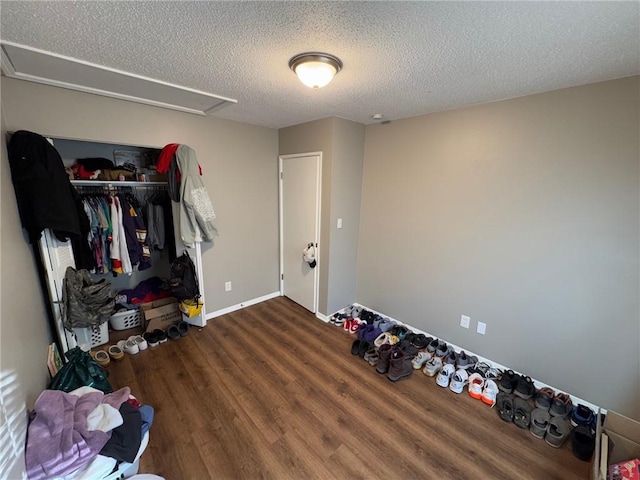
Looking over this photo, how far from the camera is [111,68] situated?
1.67 m

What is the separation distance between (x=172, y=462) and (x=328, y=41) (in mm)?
2531

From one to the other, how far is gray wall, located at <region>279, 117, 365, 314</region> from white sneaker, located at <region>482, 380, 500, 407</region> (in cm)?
167

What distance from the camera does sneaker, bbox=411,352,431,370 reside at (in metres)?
2.44

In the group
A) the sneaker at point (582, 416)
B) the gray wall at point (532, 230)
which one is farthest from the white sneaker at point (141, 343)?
the sneaker at point (582, 416)

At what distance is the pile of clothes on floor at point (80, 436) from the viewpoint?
105 centimetres

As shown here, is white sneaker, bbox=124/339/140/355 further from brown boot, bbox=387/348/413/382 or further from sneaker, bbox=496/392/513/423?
sneaker, bbox=496/392/513/423

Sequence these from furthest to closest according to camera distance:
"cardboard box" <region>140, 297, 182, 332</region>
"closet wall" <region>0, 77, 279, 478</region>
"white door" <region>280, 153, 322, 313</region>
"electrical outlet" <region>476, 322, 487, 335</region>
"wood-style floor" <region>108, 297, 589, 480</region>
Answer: "white door" <region>280, 153, 322, 313</region> < "cardboard box" <region>140, 297, 182, 332</region> < "electrical outlet" <region>476, 322, 487, 335</region> < "wood-style floor" <region>108, 297, 589, 480</region> < "closet wall" <region>0, 77, 279, 478</region>

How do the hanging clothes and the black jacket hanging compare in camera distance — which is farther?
the hanging clothes

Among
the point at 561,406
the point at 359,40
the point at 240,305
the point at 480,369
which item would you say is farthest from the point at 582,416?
the point at 240,305

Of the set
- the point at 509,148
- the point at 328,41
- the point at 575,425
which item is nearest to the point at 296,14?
the point at 328,41

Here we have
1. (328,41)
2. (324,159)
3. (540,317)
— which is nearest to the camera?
(328,41)

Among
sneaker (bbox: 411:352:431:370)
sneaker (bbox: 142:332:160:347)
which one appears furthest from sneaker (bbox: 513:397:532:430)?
sneaker (bbox: 142:332:160:347)

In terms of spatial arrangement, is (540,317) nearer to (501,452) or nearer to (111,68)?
(501,452)

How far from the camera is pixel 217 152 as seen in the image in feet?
9.53
